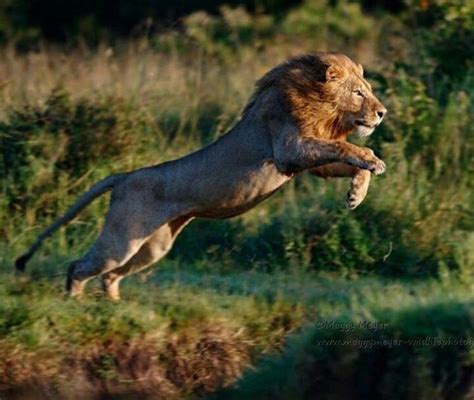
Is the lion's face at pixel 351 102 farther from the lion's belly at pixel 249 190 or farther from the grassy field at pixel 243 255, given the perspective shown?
the grassy field at pixel 243 255

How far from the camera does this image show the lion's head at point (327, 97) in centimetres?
755

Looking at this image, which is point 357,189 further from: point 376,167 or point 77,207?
point 77,207

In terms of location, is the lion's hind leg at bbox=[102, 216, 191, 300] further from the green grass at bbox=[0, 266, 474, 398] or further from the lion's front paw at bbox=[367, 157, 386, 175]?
the lion's front paw at bbox=[367, 157, 386, 175]

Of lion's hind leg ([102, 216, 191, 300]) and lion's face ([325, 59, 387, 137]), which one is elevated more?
lion's face ([325, 59, 387, 137])

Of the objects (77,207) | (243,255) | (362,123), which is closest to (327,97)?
(362,123)

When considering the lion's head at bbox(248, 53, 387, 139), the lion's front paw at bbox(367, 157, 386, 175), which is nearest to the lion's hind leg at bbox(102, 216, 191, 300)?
the lion's head at bbox(248, 53, 387, 139)

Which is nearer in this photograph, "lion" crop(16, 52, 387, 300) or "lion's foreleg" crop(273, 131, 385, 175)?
"lion's foreleg" crop(273, 131, 385, 175)

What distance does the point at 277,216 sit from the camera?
9.47m

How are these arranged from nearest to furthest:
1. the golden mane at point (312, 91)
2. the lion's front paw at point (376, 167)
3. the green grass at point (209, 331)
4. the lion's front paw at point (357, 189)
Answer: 1. the green grass at point (209, 331)
2. the lion's front paw at point (376, 167)
3. the lion's front paw at point (357, 189)
4. the golden mane at point (312, 91)

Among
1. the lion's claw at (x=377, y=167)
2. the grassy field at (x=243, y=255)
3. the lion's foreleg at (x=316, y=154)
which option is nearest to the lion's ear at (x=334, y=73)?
the lion's foreleg at (x=316, y=154)

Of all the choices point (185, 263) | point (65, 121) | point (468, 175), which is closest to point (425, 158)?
point (468, 175)

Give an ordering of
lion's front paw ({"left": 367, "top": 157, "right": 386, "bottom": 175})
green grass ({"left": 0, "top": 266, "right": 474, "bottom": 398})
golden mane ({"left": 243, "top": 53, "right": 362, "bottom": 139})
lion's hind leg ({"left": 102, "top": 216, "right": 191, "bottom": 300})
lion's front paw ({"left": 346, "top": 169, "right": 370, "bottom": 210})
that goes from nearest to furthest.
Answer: green grass ({"left": 0, "top": 266, "right": 474, "bottom": 398}) < lion's front paw ({"left": 367, "top": 157, "right": 386, "bottom": 175}) < lion's front paw ({"left": 346, "top": 169, "right": 370, "bottom": 210}) < golden mane ({"left": 243, "top": 53, "right": 362, "bottom": 139}) < lion's hind leg ({"left": 102, "top": 216, "right": 191, "bottom": 300})

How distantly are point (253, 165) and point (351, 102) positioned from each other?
27.5 inches

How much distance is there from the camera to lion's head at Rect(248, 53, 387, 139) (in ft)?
24.8
